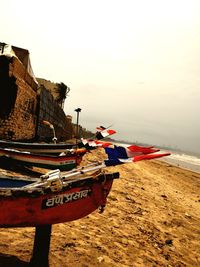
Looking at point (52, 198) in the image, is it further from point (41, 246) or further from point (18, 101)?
point (18, 101)

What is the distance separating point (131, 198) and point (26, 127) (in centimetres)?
686

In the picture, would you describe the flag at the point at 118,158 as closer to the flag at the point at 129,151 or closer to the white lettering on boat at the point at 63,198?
the flag at the point at 129,151

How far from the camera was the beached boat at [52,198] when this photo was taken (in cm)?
295

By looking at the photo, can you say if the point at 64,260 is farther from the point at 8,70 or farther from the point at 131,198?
the point at 8,70

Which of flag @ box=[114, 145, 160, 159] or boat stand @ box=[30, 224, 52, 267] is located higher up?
flag @ box=[114, 145, 160, 159]

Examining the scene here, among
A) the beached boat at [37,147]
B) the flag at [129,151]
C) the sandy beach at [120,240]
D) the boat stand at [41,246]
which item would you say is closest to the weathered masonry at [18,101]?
the beached boat at [37,147]

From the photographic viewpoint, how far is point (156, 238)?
5859 mm

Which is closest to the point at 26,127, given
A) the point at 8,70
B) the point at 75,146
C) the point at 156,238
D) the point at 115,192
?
the point at 8,70

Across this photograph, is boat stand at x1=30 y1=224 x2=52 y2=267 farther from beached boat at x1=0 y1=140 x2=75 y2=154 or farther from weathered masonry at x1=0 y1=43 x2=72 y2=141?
weathered masonry at x1=0 y1=43 x2=72 y2=141

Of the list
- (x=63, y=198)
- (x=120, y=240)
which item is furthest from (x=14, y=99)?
(x=63, y=198)

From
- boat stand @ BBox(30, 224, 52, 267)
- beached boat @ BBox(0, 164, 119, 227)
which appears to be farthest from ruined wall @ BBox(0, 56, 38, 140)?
beached boat @ BBox(0, 164, 119, 227)

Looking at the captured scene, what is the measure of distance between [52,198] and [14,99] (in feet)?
27.9

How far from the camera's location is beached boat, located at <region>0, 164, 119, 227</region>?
→ 2.95 metres

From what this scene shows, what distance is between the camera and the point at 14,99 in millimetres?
10812
